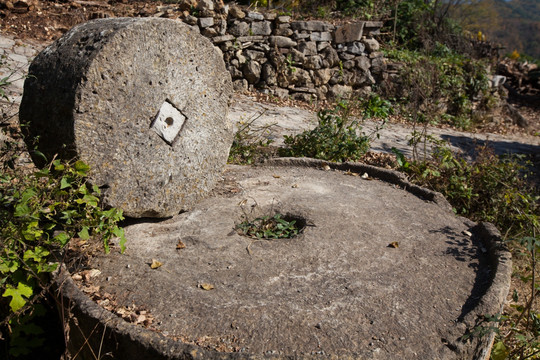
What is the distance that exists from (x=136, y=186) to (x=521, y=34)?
112ft

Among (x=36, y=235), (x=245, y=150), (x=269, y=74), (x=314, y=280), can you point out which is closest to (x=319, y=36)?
(x=269, y=74)

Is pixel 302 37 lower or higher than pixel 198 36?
lower

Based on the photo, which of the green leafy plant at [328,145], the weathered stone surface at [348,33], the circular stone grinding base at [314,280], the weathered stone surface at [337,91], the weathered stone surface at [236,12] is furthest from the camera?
the weathered stone surface at [337,91]

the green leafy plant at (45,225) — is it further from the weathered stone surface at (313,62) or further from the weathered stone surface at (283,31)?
the weathered stone surface at (313,62)

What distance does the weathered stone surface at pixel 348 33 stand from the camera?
9157 millimetres

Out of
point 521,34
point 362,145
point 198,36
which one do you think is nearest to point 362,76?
point 362,145

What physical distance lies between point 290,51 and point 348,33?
1.27 meters

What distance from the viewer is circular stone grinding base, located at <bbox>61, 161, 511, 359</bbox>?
2.22m

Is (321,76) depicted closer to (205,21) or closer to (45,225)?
(205,21)

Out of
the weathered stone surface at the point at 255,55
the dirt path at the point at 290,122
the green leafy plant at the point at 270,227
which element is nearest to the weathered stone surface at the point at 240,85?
the dirt path at the point at 290,122

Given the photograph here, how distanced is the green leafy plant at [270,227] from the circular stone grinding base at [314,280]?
0.23 ft

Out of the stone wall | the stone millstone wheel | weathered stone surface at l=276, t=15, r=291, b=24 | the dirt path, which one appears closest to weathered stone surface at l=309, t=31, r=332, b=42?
the stone wall

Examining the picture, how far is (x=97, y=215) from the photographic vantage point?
2.78m

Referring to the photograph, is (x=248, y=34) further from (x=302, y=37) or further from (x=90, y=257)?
(x=90, y=257)
